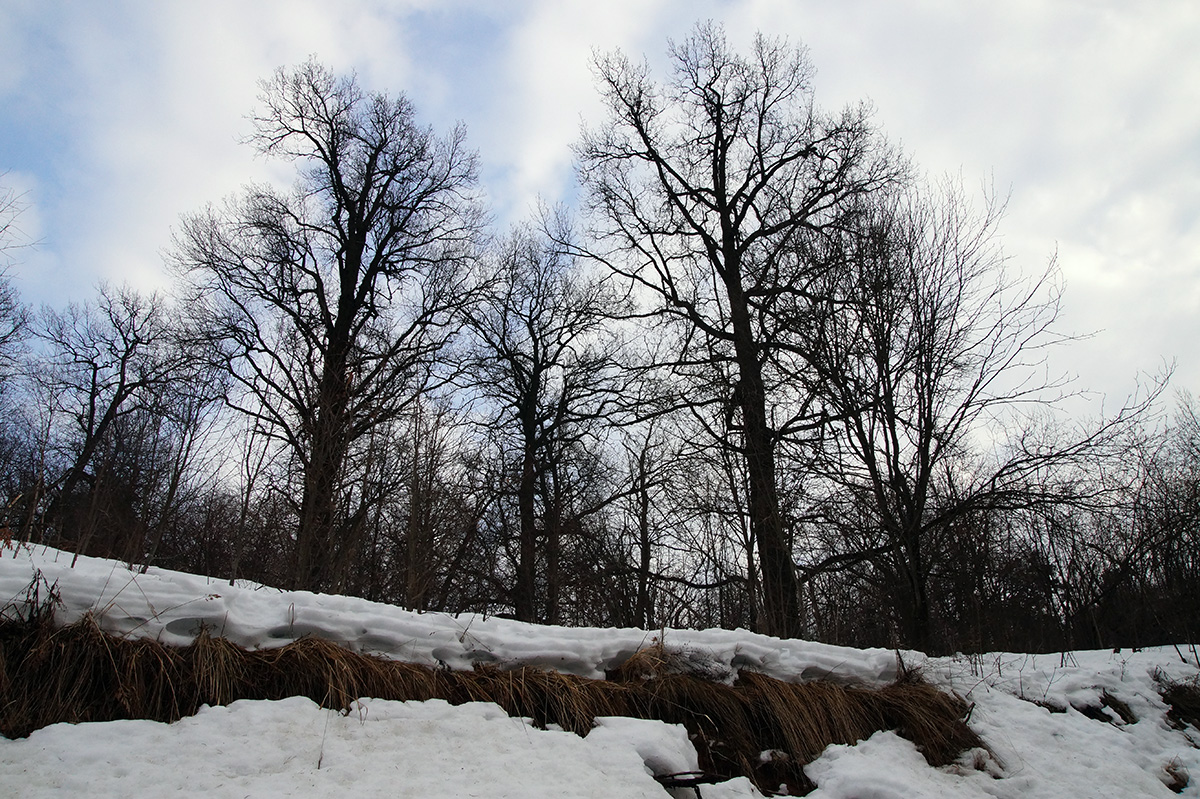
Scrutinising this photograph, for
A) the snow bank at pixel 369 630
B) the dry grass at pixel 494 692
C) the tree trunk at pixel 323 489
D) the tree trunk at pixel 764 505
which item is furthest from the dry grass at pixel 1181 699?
the tree trunk at pixel 323 489

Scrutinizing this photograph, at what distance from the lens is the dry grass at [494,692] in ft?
9.20

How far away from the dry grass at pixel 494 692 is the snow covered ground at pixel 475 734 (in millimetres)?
107

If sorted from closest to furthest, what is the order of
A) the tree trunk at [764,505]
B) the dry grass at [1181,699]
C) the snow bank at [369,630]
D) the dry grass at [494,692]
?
the dry grass at [494,692], the snow bank at [369,630], the dry grass at [1181,699], the tree trunk at [764,505]

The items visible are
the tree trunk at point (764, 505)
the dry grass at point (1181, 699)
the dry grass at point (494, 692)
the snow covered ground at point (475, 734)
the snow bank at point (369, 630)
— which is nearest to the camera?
the snow covered ground at point (475, 734)

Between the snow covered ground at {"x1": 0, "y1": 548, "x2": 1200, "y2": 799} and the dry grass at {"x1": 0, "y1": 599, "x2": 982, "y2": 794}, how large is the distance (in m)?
0.11

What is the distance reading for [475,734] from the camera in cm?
318

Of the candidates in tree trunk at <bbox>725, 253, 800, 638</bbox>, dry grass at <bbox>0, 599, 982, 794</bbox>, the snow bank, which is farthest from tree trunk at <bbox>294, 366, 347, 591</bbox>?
tree trunk at <bbox>725, 253, 800, 638</bbox>

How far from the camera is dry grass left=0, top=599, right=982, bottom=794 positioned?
2.80m

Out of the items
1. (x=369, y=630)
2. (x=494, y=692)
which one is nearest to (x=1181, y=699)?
(x=494, y=692)

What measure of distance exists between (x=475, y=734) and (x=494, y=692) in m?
0.42

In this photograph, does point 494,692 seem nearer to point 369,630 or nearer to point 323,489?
point 369,630

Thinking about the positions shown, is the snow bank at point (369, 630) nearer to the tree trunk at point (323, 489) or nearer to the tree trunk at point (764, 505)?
the tree trunk at point (323, 489)

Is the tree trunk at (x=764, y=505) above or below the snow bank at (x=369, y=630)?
above

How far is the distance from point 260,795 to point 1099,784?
4864 mm
